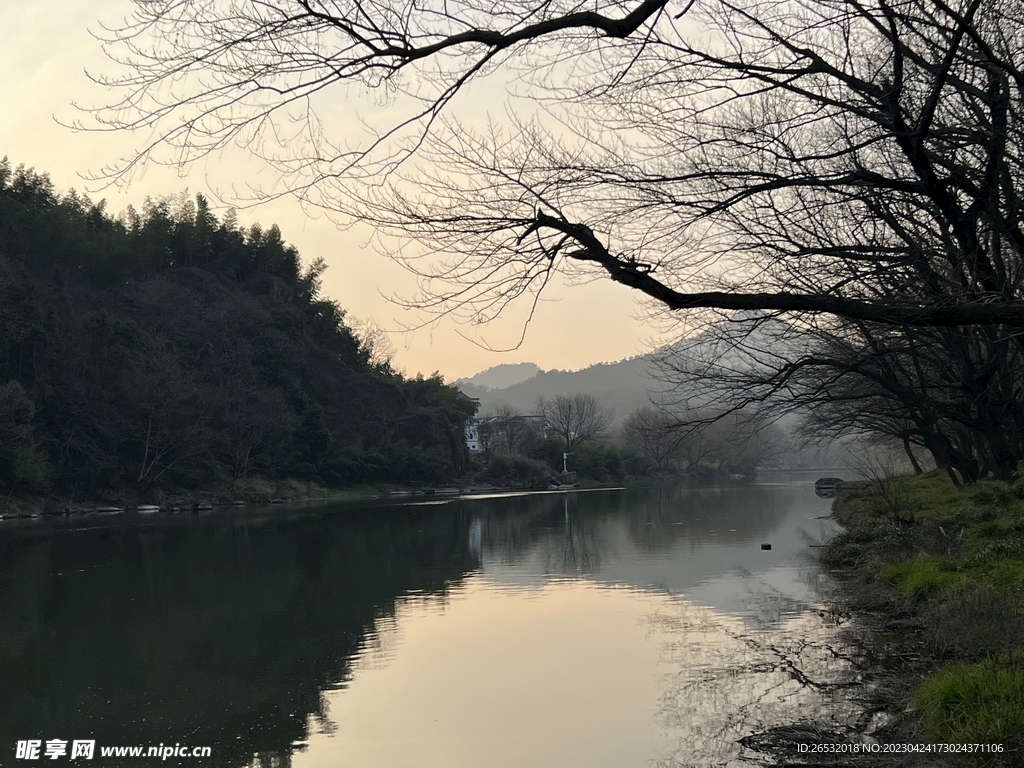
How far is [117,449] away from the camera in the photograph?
2315 inches

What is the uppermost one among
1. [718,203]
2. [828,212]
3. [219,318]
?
[219,318]

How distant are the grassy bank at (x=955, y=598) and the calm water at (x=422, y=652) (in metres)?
0.97

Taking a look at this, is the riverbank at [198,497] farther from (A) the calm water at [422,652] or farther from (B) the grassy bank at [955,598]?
(B) the grassy bank at [955,598]

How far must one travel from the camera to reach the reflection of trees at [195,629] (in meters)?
10.2

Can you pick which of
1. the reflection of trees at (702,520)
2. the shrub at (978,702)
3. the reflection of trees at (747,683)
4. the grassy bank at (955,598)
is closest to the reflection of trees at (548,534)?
the reflection of trees at (702,520)

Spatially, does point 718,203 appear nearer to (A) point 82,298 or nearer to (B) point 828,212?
(B) point 828,212

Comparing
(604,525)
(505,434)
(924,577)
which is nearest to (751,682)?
(924,577)

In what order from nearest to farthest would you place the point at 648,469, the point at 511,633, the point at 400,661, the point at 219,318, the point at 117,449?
the point at 400,661 < the point at 511,633 < the point at 117,449 < the point at 219,318 < the point at 648,469

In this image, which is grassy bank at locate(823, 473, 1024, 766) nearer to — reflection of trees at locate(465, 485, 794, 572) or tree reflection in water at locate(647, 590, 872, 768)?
tree reflection in water at locate(647, 590, 872, 768)

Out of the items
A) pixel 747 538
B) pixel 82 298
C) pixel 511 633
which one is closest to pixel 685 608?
pixel 511 633

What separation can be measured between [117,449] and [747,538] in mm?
41544

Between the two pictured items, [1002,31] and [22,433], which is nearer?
[1002,31]

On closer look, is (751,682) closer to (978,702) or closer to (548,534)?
(978,702)

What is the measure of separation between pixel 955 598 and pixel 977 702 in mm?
3509
